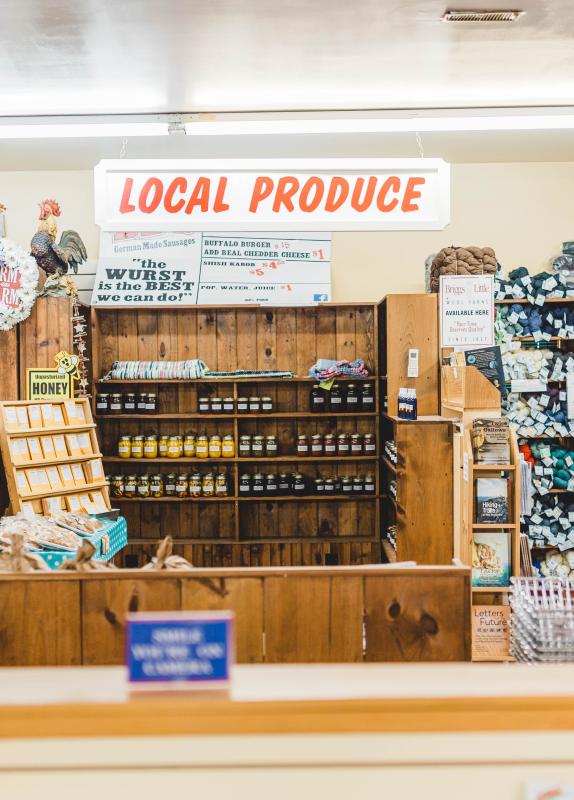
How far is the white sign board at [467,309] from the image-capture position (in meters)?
4.71

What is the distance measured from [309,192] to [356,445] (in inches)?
118

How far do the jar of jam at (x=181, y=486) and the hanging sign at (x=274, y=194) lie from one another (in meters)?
3.02

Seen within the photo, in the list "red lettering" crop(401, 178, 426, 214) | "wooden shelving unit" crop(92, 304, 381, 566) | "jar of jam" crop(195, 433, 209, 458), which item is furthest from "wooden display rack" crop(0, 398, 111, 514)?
"red lettering" crop(401, 178, 426, 214)

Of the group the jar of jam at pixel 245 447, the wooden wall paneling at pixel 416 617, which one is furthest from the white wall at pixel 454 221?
the wooden wall paneling at pixel 416 617

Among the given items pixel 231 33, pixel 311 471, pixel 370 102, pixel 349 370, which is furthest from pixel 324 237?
pixel 231 33

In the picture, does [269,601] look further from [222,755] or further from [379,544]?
[379,544]

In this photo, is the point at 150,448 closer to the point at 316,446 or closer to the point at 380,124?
the point at 316,446

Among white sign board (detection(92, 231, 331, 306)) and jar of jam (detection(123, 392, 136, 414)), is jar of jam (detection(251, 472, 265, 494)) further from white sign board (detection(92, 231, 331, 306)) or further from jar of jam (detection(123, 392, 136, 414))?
white sign board (detection(92, 231, 331, 306))

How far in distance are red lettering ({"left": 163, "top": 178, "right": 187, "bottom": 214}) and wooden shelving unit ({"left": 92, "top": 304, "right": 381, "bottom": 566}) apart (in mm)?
2848

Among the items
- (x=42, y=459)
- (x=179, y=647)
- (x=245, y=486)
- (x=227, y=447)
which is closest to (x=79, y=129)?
(x=42, y=459)

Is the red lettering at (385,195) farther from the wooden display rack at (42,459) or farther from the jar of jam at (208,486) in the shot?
the jar of jam at (208,486)

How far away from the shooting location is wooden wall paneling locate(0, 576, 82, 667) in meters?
2.10

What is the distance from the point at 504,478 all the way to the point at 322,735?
2.72 meters

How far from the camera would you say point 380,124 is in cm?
422
